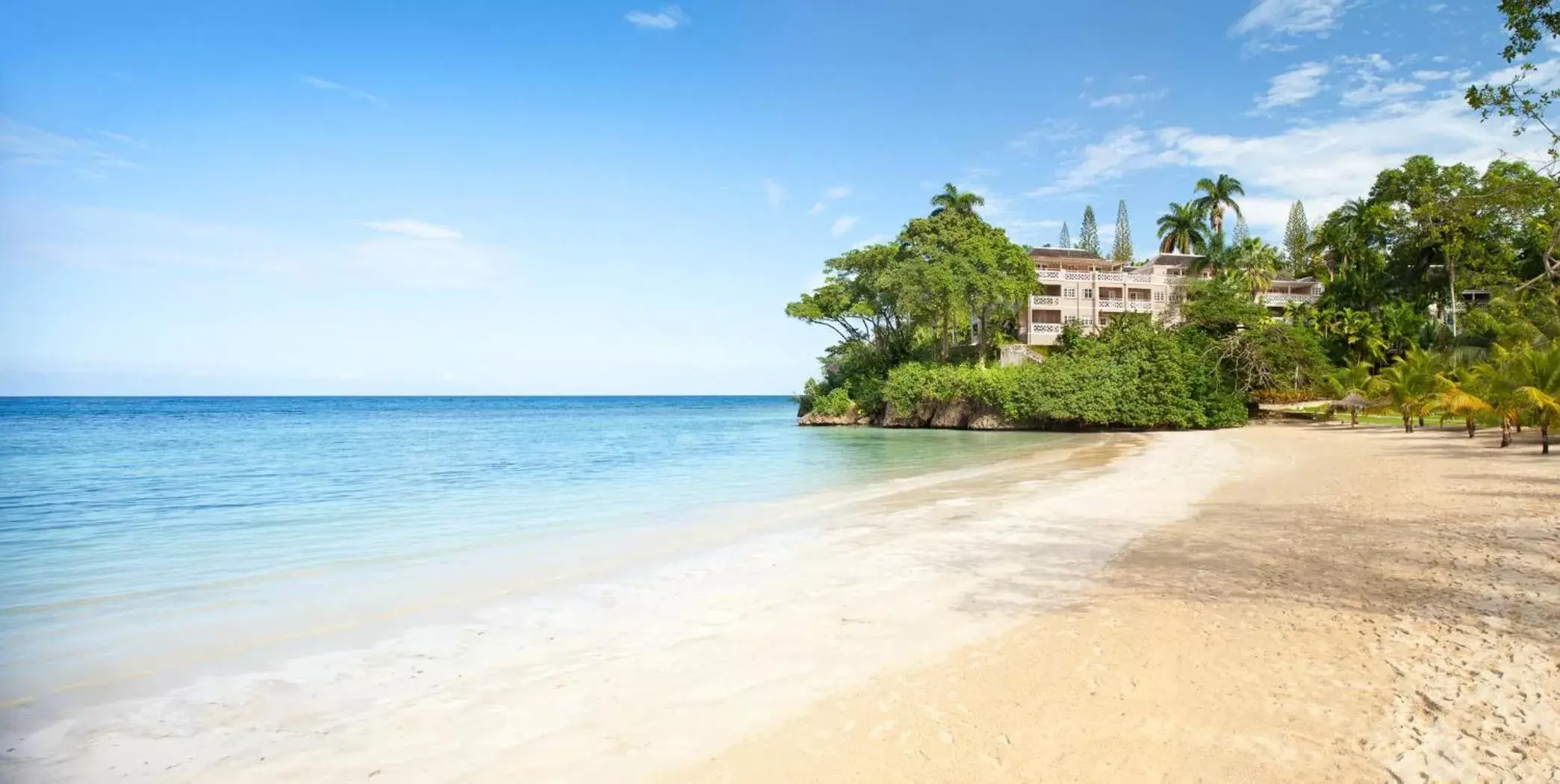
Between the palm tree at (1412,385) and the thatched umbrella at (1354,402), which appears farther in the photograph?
the thatched umbrella at (1354,402)

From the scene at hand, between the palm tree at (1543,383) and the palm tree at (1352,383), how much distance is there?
16860 mm

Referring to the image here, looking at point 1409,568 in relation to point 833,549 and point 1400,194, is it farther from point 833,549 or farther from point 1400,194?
point 1400,194

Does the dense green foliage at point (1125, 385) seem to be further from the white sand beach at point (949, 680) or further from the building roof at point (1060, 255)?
the white sand beach at point (949, 680)

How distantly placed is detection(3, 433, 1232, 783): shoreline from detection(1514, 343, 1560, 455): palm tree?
45.4ft

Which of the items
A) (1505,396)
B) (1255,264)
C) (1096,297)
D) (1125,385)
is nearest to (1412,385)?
(1125,385)

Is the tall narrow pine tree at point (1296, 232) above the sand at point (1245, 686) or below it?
above

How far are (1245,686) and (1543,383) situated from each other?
19.9m

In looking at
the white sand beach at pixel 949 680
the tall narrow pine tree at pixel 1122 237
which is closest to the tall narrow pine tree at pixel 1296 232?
the tall narrow pine tree at pixel 1122 237

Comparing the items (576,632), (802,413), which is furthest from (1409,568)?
(802,413)

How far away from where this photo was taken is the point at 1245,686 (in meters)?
4.97

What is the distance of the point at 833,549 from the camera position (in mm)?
10289

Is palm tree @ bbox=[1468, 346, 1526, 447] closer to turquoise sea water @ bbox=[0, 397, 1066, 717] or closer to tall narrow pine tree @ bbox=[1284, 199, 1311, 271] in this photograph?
turquoise sea water @ bbox=[0, 397, 1066, 717]

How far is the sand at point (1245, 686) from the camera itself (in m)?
4.05

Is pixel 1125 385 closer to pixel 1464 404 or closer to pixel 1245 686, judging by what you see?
pixel 1464 404
